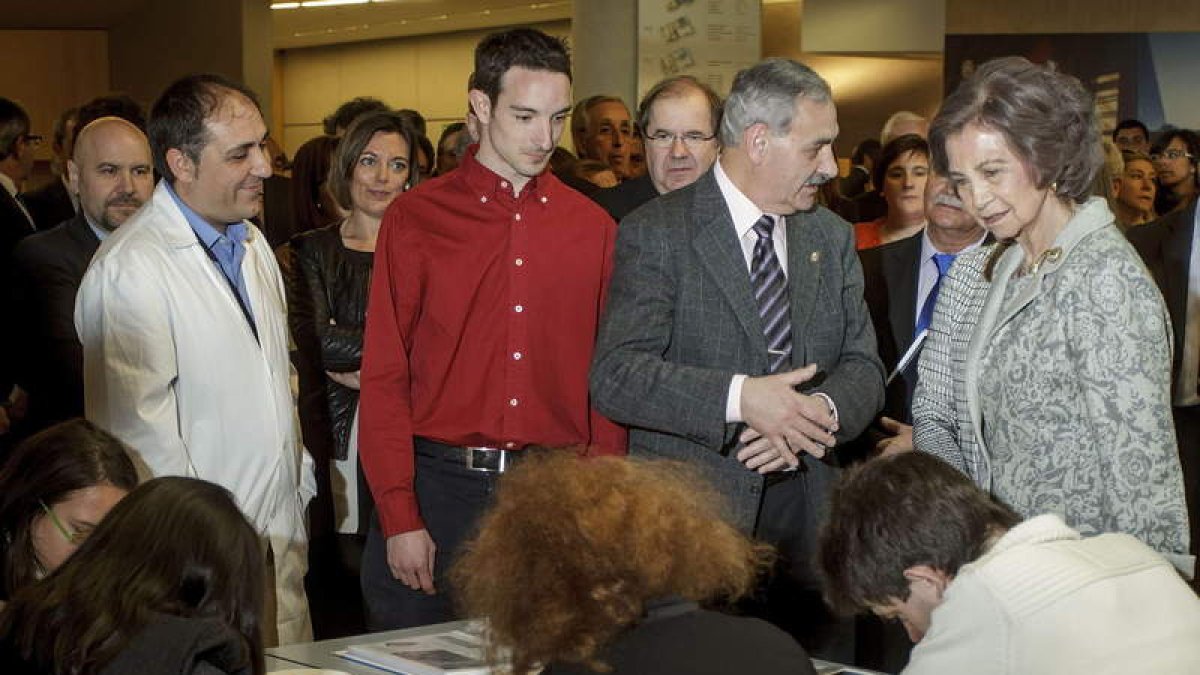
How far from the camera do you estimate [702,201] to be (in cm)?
344

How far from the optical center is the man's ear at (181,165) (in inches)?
143

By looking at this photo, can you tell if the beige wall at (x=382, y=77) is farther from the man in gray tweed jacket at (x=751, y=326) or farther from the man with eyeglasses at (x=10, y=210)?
the man in gray tweed jacket at (x=751, y=326)

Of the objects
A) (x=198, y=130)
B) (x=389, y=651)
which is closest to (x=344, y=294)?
(x=198, y=130)

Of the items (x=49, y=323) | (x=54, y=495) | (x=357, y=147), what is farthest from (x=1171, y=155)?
(x=54, y=495)

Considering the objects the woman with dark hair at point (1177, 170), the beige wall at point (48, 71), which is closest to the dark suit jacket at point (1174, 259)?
the woman with dark hair at point (1177, 170)

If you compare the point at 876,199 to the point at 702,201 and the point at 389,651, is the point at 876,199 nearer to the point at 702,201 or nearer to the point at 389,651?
the point at 702,201

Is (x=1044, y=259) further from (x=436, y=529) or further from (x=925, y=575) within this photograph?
(x=436, y=529)

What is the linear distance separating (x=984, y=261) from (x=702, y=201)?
0.58 metres

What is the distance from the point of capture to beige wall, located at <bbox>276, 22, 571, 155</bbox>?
16984mm

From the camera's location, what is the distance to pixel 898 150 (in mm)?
5613

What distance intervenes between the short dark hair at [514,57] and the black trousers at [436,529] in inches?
31.2

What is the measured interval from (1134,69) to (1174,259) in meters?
6.05

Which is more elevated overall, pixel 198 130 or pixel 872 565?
pixel 198 130

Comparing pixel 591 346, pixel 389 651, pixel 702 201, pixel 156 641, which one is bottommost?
pixel 389 651
